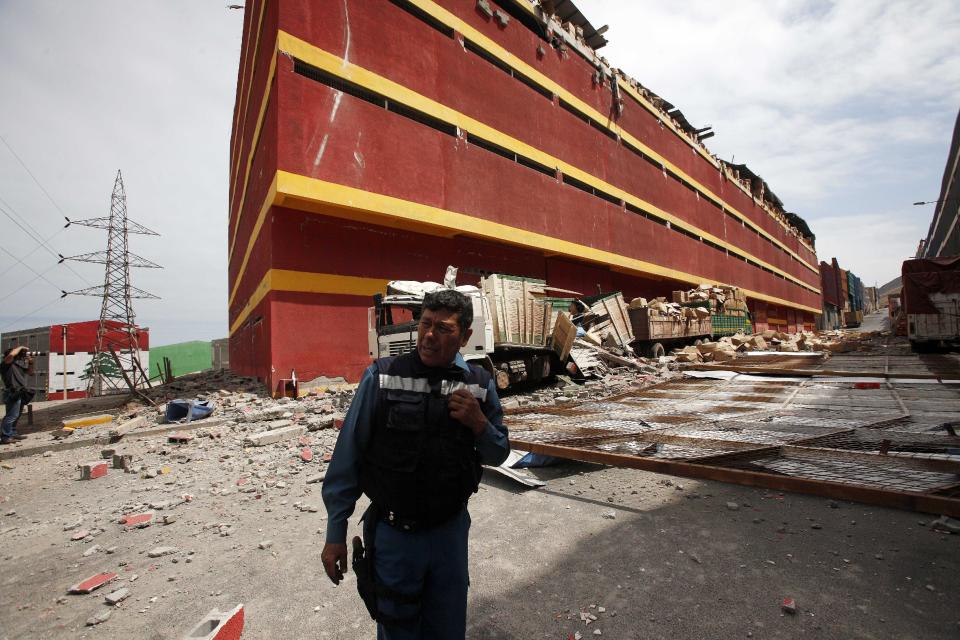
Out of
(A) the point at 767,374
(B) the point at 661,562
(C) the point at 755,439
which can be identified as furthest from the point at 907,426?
(A) the point at 767,374

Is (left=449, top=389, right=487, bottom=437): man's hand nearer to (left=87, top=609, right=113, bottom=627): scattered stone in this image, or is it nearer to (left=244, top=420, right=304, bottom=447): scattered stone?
(left=87, top=609, right=113, bottom=627): scattered stone

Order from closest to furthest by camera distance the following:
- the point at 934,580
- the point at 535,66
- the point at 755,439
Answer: the point at 934,580 < the point at 755,439 < the point at 535,66

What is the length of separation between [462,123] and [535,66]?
5.50m

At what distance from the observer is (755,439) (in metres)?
4.27

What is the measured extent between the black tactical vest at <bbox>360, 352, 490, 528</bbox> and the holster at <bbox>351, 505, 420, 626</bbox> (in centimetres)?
7

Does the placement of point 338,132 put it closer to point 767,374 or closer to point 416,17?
point 416,17

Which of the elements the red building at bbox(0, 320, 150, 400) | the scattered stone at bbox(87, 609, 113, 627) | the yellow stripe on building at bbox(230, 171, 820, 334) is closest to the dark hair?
the scattered stone at bbox(87, 609, 113, 627)

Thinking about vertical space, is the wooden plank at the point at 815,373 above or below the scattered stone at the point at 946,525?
above

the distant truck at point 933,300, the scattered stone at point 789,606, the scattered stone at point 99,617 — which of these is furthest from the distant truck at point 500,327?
the distant truck at point 933,300

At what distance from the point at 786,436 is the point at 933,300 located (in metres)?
14.1

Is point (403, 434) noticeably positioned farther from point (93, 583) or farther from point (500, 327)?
point (500, 327)

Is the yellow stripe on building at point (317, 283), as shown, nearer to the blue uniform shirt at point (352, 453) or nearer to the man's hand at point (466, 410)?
the blue uniform shirt at point (352, 453)

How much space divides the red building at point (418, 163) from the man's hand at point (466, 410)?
902 cm

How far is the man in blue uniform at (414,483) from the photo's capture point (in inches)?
56.1
